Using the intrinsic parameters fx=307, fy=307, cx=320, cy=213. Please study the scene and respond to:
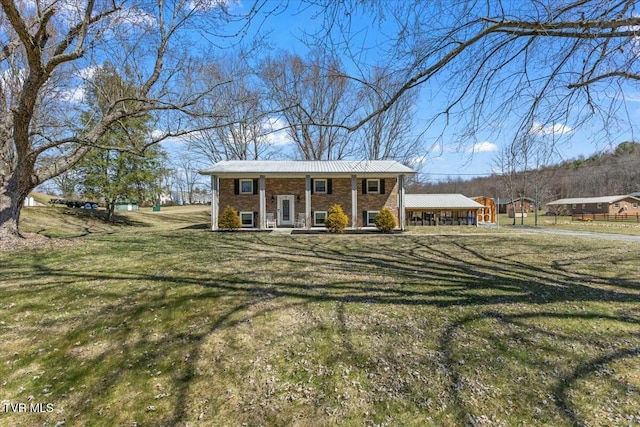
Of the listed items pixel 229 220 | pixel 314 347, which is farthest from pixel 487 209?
pixel 314 347

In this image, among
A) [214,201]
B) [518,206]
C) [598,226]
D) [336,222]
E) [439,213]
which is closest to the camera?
[336,222]

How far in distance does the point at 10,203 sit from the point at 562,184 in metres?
69.7

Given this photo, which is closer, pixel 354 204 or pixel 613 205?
pixel 354 204

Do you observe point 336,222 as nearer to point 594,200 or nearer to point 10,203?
point 10,203

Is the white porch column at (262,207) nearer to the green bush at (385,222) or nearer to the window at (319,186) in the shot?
the window at (319,186)

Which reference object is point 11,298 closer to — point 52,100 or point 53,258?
point 53,258

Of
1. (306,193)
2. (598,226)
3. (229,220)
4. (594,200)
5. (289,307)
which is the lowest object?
(289,307)

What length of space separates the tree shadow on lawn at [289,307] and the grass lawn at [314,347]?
2 cm

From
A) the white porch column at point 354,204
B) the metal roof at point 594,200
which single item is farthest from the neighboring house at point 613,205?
the white porch column at point 354,204

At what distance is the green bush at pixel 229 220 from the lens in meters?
18.0

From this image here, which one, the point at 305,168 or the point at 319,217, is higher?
the point at 305,168

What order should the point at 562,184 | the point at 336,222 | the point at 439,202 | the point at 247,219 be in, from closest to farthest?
the point at 336,222
the point at 247,219
the point at 439,202
the point at 562,184

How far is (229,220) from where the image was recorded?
17984mm

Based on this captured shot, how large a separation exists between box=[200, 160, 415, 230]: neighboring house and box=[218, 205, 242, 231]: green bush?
3.24 feet
